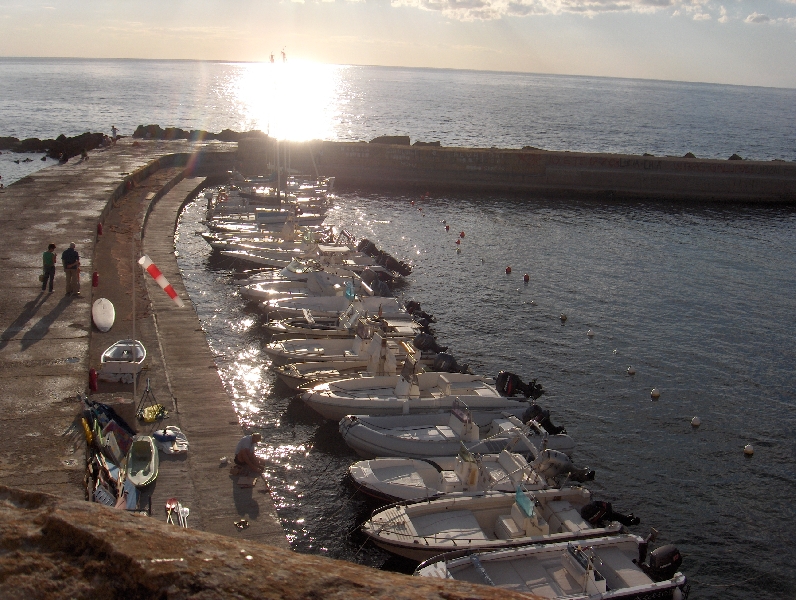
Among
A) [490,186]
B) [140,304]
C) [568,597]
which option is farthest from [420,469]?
[490,186]

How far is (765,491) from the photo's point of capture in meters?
19.6

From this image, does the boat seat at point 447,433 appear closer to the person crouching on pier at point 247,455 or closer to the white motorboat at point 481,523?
the white motorboat at point 481,523

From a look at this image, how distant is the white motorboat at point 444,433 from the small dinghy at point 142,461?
5.33 m

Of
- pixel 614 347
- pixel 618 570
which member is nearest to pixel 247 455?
pixel 618 570

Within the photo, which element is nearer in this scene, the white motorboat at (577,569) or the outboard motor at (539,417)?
the white motorboat at (577,569)

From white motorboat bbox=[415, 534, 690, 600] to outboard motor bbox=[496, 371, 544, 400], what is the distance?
7688mm

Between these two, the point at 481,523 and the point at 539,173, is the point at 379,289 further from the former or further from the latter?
the point at 539,173

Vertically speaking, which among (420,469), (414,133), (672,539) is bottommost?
(672,539)

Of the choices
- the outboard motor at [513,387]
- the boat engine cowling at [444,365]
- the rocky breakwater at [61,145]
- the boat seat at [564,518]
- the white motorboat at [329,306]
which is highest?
the rocky breakwater at [61,145]

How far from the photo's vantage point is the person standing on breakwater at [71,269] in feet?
72.4

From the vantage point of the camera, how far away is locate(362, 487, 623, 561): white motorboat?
14383 millimetres

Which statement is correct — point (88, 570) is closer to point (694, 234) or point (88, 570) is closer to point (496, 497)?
point (496, 497)

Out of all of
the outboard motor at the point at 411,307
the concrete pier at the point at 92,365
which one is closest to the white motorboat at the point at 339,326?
the outboard motor at the point at 411,307

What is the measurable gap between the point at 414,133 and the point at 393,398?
11785 centimetres
